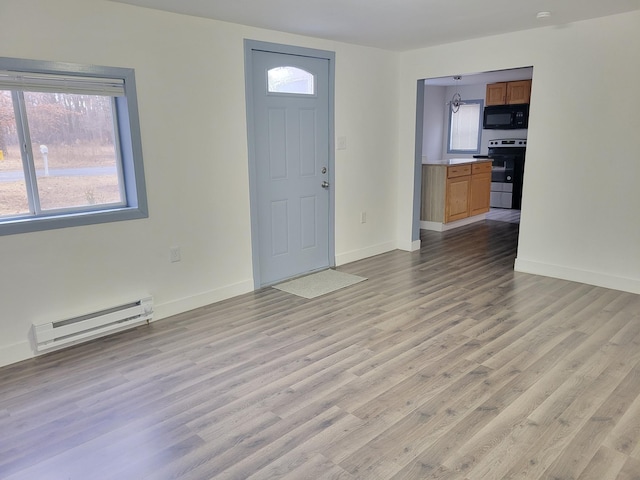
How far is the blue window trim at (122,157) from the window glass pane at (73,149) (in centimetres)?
8

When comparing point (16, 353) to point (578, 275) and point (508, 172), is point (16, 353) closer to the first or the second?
point (578, 275)

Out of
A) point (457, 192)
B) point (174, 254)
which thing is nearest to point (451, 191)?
point (457, 192)

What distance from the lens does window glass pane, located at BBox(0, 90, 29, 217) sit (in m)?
2.87

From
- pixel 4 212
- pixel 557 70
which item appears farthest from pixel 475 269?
pixel 4 212

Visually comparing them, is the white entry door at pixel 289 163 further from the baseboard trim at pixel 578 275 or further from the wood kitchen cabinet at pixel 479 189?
the wood kitchen cabinet at pixel 479 189

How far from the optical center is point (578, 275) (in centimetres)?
437

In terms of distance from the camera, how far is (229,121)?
3891 mm

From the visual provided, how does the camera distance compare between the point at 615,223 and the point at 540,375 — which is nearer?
Result: the point at 540,375

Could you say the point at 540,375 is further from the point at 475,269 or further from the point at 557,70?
the point at 557,70

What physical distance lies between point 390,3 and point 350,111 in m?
1.70

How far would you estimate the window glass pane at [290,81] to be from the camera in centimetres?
421

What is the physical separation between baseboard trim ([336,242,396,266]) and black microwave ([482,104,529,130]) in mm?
4512

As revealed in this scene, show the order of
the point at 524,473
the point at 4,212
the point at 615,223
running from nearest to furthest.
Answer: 1. the point at 524,473
2. the point at 4,212
3. the point at 615,223

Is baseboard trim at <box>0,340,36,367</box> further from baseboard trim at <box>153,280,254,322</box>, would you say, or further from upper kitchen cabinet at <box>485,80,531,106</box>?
upper kitchen cabinet at <box>485,80,531,106</box>
